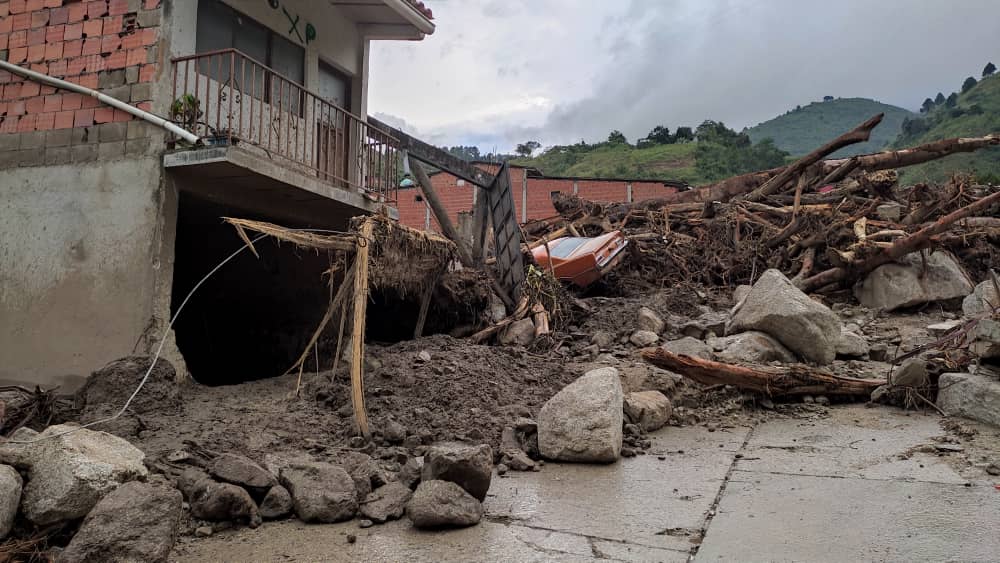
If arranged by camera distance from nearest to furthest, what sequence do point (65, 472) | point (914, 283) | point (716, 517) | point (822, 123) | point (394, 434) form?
point (65, 472) < point (716, 517) < point (394, 434) < point (914, 283) < point (822, 123)

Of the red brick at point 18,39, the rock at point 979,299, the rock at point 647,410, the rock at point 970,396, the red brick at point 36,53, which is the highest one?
the red brick at point 18,39

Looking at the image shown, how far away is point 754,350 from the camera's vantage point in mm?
6988

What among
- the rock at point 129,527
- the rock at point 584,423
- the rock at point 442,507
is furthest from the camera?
the rock at point 584,423

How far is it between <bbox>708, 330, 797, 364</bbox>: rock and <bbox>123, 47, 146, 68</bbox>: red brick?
6717 mm

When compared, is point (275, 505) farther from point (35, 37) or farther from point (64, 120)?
point (35, 37)

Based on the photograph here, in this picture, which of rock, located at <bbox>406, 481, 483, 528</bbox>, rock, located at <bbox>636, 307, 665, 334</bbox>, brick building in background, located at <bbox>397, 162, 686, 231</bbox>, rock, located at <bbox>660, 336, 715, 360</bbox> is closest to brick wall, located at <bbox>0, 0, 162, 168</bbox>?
rock, located at <bbox>406, 481, 483, 528</bbox>

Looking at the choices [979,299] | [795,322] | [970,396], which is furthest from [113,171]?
[979,299]

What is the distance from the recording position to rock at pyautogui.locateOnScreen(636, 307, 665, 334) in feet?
29.4

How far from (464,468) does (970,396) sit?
13.4 feet

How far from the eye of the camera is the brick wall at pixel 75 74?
702 cm

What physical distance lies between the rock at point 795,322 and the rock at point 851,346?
5.0 inches

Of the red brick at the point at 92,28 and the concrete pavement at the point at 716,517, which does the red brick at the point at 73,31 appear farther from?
the concrete pavement at the point at 716,517

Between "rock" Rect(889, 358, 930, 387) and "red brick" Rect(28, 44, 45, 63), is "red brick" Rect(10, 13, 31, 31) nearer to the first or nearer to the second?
"red brick" Rect(28, 44, 45, 63)

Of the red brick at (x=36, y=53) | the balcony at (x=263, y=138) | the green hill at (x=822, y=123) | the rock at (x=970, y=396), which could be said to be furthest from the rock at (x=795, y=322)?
the green hill at (x=822, y=123)
